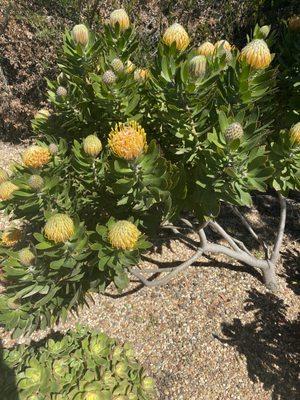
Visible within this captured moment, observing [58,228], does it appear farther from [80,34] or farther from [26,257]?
[80,34]

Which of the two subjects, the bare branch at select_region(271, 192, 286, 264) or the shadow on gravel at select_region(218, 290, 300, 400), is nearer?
the shadow on gravel at select_region(218, 290, 300, 400)

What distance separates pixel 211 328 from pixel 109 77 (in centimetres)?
277

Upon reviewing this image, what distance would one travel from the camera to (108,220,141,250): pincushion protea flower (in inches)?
78.7

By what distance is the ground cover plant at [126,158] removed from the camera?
2.05 m

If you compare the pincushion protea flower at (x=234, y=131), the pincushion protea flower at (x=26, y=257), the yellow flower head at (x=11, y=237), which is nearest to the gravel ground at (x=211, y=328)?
the yellow flower head at (x=11, y=237)

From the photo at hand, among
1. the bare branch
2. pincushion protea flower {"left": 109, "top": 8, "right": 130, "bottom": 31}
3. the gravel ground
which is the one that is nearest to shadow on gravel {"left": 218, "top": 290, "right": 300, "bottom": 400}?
the gravel ground

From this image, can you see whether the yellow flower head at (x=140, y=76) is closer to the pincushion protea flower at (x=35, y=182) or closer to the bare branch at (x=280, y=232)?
the pincushion protea flower at (x=35, y=182)

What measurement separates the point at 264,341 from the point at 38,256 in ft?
8.59

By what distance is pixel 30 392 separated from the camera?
201cm

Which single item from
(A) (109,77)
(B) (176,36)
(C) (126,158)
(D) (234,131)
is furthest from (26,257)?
(B) (176,36)

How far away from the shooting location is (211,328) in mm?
3590

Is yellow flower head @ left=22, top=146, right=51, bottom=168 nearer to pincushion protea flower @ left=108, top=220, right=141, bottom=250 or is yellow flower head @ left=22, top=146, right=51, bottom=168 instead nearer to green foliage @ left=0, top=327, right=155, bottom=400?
pincushion protea flower @ left=108, top=220, right=141, bottom=250

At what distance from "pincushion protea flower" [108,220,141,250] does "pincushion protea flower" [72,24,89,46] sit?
1361mm

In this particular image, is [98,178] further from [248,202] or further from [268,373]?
[268,373]
